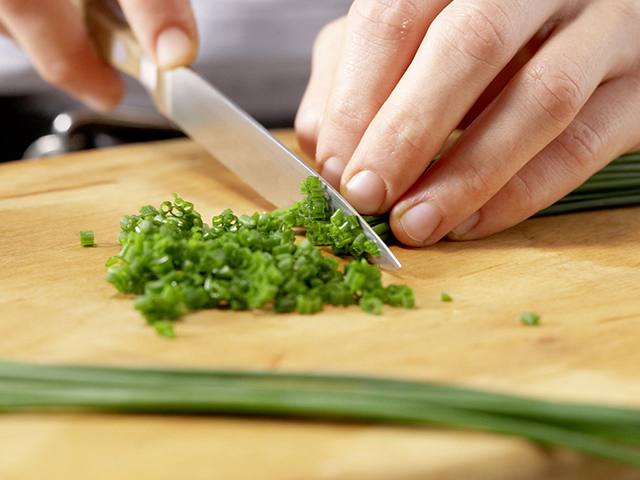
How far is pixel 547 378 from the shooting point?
1113mm

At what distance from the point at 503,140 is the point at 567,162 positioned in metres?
0.26

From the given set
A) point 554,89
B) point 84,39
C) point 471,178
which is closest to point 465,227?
point 471,178

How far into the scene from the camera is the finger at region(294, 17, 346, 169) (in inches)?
83.6

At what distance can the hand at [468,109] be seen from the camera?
5.23ft

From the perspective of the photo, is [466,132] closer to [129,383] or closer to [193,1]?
[129,383]

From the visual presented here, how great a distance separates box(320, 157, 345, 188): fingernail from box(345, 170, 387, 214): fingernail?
0.42 ft

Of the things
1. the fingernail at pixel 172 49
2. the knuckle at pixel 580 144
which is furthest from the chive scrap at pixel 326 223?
the fingernail at pixel 172 49

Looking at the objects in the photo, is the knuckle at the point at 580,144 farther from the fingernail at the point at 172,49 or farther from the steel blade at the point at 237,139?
the fingernail at the point at 172,49

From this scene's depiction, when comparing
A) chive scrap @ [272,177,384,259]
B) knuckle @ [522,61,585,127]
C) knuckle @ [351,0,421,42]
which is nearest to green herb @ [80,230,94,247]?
chive scrap @ [272,177,384,259]

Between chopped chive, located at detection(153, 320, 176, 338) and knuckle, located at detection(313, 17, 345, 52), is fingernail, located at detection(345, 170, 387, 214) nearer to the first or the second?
chopped chive, located at detection(153, 320, 176, 338)

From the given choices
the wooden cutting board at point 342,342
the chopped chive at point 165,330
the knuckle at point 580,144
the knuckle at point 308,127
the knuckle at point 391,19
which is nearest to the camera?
the wooden cutting board at point 342,342

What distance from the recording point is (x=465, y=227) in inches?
68.4

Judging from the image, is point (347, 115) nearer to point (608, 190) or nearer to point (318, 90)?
point (318, 90)

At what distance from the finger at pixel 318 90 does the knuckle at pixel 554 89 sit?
61 centimetres
